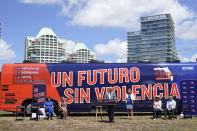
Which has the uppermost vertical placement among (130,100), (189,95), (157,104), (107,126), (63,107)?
(189,95)

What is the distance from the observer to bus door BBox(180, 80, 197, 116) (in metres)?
15.1

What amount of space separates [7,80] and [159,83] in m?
9.93

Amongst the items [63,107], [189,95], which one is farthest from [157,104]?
[63,107]

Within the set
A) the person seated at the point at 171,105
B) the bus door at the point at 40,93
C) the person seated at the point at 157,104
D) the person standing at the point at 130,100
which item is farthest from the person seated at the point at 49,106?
the person seated at the point at 171,105

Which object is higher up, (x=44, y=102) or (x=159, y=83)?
(x=159, y=83)

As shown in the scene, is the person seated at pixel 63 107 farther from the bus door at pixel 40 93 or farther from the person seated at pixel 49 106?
the bus door at pixel 40 93

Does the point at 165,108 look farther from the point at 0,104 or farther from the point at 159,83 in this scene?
the point at 0,104

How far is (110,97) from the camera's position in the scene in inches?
504

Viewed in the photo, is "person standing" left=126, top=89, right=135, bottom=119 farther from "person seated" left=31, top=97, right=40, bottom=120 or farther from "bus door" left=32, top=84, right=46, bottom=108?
"person seated" left=31, top=97, right=40, bottom=120

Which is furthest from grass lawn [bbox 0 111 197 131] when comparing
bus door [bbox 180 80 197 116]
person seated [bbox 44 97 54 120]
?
bus door [bbox 180 80 197 116]

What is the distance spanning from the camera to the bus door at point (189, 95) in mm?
15133

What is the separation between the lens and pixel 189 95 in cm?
1518

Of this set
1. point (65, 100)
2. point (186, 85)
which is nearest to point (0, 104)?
point (65, 100)

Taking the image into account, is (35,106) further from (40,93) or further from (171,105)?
(171,105)
